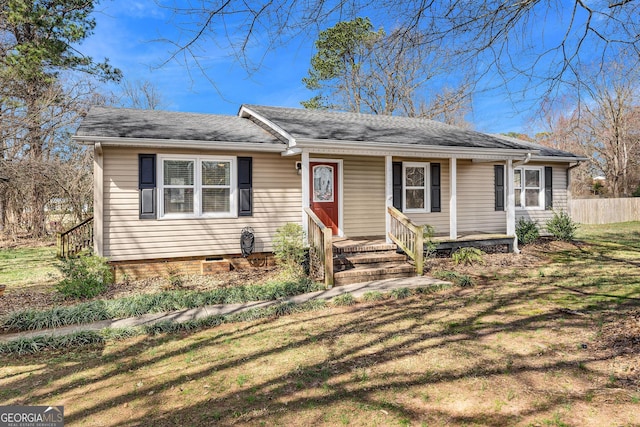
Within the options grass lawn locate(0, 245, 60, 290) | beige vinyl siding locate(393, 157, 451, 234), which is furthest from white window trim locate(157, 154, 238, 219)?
beige vinyl siding locate(393, 157, 451, 234)

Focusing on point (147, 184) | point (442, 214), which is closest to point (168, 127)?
point (147, 184)

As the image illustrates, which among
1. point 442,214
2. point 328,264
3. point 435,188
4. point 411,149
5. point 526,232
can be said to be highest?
point 411,149

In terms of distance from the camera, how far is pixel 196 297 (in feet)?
19.8

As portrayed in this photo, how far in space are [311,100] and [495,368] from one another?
65.1 feet

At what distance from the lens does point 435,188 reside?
10.7 metres

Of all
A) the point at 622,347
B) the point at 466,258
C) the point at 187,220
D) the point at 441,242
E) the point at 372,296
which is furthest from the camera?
the point at 441,242

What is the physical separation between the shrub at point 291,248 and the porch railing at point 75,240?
21.0 ft

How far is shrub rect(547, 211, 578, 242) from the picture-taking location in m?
12.0

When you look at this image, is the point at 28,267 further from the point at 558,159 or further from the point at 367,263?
the point at 558,159

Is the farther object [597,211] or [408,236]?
[597,211]

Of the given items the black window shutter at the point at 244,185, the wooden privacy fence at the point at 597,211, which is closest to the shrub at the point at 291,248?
the black window shutter at the point at 244,185

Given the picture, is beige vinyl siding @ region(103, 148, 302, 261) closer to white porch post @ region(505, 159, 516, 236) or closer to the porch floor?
the porch floor

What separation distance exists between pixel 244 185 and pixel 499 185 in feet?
26.9

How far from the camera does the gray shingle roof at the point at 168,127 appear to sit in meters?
7.37
